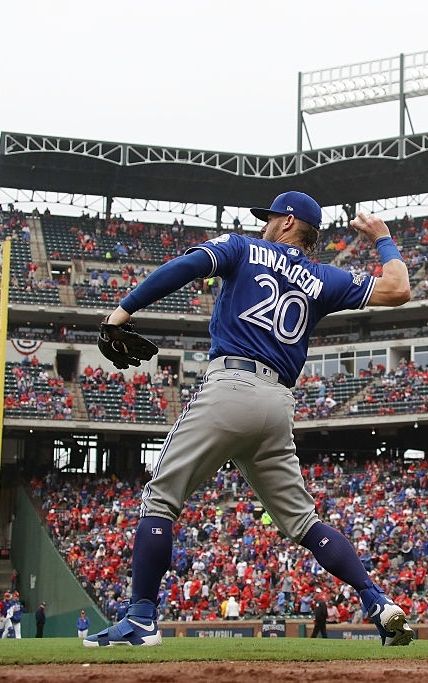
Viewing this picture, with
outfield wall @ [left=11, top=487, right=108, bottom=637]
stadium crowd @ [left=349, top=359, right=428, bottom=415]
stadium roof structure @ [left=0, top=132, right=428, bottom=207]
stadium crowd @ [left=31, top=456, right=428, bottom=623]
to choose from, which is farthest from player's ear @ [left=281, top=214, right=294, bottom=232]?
stadium roof structure @ [left=0, top=132, right=428, bottom=207]

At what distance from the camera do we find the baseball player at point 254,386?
6.02 m

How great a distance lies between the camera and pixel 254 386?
6.14m

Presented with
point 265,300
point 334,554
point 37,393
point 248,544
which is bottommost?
point 248,544

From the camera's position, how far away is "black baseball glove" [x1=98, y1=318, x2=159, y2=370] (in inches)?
236

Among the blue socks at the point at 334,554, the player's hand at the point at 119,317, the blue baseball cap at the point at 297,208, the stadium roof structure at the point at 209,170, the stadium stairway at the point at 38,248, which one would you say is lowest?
the blue socks at the point at 334,554

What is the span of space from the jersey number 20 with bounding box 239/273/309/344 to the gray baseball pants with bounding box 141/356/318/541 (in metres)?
0.23

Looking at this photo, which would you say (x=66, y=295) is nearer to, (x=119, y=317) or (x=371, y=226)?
(x=371, y=226)

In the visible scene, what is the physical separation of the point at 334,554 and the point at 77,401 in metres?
35.0

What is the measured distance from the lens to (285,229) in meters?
6.62

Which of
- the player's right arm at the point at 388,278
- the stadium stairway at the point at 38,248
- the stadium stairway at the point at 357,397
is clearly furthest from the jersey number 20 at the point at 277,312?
the stadium stairway at the point at 38,248

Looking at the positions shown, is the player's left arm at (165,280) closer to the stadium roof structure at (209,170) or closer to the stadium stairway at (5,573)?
the stadium stairway at (5,573)

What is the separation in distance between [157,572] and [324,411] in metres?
33.9

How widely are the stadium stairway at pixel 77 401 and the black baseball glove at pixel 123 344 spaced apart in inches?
1344

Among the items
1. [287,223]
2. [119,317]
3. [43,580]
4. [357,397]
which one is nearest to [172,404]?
[357,397]
